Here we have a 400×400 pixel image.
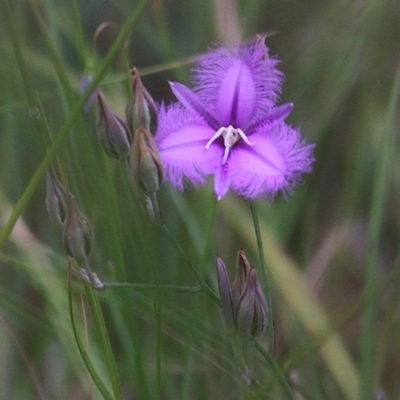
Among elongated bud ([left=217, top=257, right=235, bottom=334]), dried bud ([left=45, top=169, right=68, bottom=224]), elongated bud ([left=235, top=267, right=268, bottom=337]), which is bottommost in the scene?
elongated bud ([left=235, top=267, right=268, bottom=337])

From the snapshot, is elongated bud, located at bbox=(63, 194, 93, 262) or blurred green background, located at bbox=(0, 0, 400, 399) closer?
elongated bud, located at bbox=(63, 194, 93, 262)

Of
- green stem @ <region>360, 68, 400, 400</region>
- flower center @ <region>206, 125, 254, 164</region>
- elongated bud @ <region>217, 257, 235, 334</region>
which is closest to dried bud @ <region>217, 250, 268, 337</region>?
elongated bud @ <region>217, 257, 235, 334</region>

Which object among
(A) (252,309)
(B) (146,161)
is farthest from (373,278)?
(B) (146,161)

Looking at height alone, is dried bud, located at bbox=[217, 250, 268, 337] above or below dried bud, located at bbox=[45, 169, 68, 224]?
below

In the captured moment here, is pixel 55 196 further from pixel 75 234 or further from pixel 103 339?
pixel 103 339

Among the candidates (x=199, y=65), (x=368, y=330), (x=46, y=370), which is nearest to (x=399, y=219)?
(x=368, y=330)

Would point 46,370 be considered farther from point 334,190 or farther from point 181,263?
point 334,190

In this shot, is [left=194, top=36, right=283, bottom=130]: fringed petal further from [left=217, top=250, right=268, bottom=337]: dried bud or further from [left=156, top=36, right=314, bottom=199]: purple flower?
[left=217, top=250, right=268, bottom=337]: dried bud
